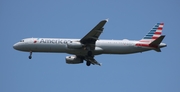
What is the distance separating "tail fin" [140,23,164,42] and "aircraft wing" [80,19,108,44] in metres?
10.6

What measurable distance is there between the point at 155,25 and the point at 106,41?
11504mm

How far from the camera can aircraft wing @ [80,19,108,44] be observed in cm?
7031

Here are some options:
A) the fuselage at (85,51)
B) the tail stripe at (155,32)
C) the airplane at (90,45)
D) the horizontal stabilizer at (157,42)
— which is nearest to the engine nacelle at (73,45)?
the airplane at (90,45)

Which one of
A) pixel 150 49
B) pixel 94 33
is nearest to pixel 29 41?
pixel 94 33

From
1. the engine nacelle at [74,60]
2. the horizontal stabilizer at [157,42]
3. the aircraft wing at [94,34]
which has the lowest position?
the engine nacelle at [74,60]

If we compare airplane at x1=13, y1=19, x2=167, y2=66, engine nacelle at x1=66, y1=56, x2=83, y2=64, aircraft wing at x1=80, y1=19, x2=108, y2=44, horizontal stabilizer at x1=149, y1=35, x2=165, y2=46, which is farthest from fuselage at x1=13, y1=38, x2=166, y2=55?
engine nacelle at x1=66, y1=56, x2=83, y2=64

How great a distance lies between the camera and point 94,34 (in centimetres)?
7362

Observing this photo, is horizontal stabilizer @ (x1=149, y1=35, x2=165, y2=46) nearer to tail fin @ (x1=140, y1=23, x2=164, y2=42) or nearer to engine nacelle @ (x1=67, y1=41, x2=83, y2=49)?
tail fin @ (x1=140, y1=23, x2=164, y2=42)

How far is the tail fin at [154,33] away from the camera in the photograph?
7875 centimetres

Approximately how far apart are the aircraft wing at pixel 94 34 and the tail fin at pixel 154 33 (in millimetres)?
10605

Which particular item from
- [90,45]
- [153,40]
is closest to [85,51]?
[90,45]

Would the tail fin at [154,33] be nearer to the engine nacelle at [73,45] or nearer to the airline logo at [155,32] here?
the airline logo at [155,32]

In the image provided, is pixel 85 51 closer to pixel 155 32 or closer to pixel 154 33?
pixel 154 33

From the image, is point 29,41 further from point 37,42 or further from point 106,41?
point 106,41
